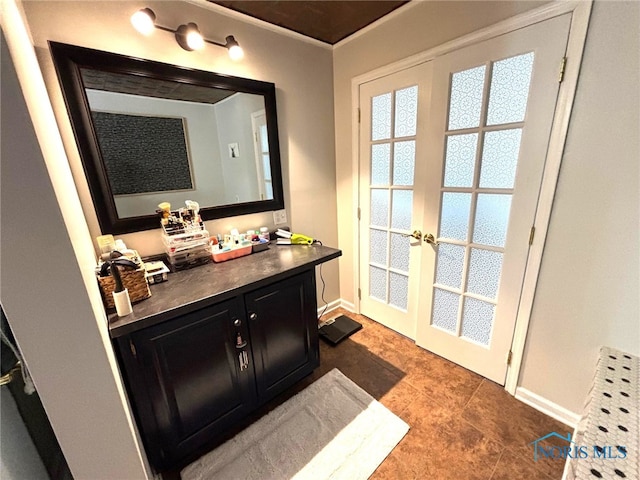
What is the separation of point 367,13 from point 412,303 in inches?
81.8

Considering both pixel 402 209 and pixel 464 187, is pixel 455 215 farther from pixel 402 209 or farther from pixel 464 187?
pixel 402 209

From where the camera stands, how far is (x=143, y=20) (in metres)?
1.26

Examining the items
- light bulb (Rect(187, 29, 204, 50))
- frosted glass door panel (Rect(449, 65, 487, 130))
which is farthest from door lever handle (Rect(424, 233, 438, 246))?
light bulb (Rect(187, 29, 204, 50))

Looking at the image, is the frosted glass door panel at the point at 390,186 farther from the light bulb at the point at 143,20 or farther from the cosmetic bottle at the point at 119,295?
the cosmetic bottle at the point at 119,295

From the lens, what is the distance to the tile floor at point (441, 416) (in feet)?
4.08

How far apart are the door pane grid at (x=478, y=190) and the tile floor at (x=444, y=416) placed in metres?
0.35

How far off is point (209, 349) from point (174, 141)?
118cm

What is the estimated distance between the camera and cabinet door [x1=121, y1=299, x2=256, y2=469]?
1.08 meters

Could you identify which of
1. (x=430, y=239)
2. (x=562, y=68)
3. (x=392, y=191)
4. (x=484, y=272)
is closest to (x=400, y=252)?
(x=430, y=239)

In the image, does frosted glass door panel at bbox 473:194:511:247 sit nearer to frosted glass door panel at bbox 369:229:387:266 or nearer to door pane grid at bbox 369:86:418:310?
door pane grid at bbox 369:86:418:310

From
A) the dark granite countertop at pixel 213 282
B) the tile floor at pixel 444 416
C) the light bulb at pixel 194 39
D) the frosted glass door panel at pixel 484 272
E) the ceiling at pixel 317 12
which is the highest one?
the ceiling at pixel 317 12

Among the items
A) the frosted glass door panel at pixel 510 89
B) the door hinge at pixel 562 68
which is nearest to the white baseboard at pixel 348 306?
the frosted glass door panel at pixel 510 89

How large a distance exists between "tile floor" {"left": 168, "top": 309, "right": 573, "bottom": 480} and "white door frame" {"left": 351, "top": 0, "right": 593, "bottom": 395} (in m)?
0.23

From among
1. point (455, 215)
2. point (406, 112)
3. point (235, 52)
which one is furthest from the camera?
point (406, 112)
